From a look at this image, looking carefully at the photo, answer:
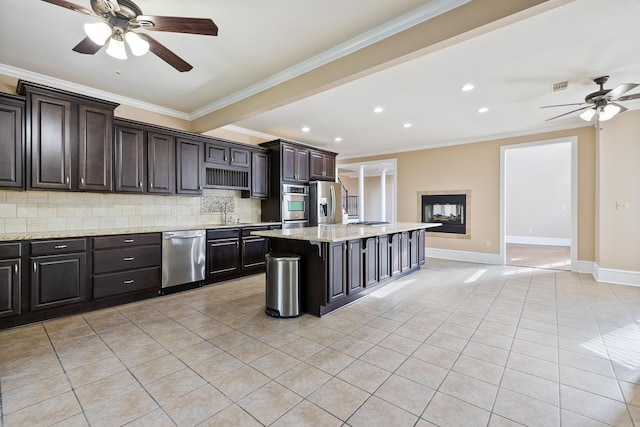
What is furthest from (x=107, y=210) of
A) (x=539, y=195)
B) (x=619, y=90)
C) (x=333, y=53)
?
(x=539, y=195)

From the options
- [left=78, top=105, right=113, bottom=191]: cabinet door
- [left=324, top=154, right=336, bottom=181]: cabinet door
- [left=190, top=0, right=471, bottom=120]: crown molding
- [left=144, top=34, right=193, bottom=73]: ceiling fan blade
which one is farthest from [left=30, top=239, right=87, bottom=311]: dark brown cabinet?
[left=324, top=154, right=336, bottom=181]: cabinet door

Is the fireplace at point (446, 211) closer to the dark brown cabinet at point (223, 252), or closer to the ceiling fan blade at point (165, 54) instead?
the dark brown cabinet at point (223, 252)

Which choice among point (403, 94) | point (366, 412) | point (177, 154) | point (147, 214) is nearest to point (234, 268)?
point (147, 214)

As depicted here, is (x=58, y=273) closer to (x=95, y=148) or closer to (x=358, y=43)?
(x=95, y=148)

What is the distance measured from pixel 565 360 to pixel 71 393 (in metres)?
3.62

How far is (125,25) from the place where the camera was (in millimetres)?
2082

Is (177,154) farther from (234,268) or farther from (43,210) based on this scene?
(234,268)

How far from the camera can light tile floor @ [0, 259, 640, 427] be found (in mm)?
1640

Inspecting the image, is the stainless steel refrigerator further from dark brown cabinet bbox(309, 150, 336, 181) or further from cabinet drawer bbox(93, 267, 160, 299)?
cabinet drawer bbox(93, 267, 160, 299)

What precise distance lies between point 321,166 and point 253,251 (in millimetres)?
2726

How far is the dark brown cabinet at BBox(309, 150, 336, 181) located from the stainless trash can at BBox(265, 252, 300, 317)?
11.2ft

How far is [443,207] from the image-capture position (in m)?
6.79

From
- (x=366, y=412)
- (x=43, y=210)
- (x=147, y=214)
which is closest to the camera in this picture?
(x=366, y=412)

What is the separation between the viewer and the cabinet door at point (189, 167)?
4355mm
